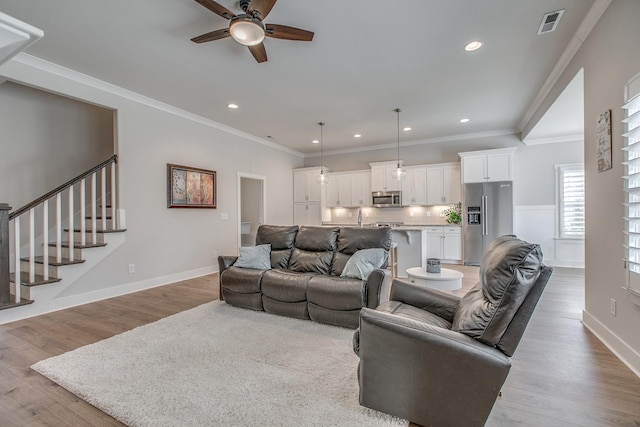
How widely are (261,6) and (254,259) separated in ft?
8.25

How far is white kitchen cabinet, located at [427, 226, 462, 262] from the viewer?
6.28 meters

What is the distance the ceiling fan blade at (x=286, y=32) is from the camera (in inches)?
96.4

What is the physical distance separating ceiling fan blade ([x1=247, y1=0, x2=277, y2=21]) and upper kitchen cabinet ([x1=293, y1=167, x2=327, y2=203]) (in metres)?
5.36

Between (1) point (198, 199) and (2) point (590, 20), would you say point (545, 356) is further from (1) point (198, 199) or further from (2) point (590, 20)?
(1) point (198, 199)

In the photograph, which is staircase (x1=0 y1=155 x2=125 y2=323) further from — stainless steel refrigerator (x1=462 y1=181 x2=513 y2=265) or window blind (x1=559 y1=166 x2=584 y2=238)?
window blind (x1=559 y1=166 x2=584 y2=238)

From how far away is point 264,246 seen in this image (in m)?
3.71

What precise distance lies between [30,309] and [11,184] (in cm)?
190

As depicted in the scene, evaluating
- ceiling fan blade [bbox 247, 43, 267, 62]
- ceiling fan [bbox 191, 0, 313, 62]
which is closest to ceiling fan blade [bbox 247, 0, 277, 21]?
ceiling fan [bbox 191, 0, 313, 62]

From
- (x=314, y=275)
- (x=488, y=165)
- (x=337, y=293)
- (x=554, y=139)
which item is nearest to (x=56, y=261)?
(x=314, y=275)

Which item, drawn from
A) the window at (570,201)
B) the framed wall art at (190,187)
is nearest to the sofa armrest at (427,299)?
the framed wall art at (190,187)

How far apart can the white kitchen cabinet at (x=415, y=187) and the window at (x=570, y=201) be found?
2523mm

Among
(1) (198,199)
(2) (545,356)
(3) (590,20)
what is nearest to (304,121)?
(1) (198,199)

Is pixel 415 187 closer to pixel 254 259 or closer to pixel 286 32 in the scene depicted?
pixel 254 259

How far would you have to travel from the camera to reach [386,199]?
7.10m
